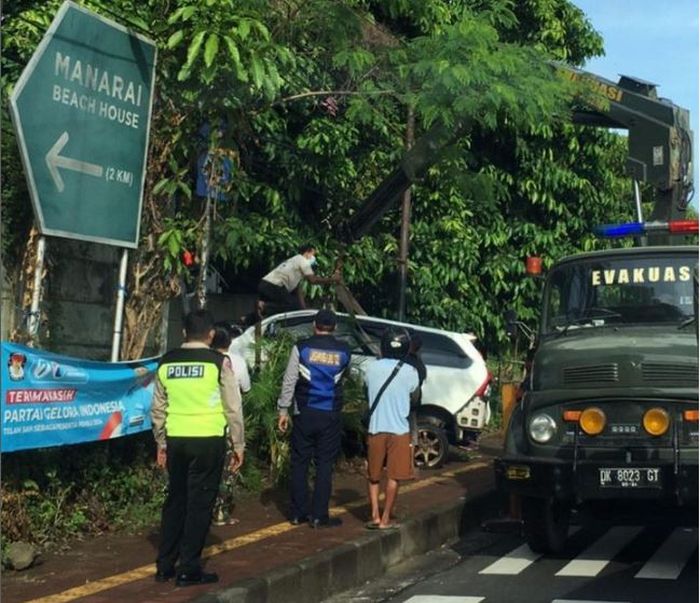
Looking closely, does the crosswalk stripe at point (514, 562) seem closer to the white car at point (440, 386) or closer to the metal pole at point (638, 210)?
the white car at point (440, 386)

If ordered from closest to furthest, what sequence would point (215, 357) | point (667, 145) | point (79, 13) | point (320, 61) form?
1. point (215, 357)
2. point (79, 13)
3. point (320, 61)
4. point (667, 145)

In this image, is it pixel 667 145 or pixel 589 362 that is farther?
pixel 667 145

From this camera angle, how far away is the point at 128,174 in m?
9.59

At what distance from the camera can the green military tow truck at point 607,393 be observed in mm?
8672

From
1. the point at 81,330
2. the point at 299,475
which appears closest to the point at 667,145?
the point at 299,475

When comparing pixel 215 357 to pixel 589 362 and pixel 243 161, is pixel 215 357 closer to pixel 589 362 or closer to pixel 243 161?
pixel 589 362

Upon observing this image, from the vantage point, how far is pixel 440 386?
1363cm

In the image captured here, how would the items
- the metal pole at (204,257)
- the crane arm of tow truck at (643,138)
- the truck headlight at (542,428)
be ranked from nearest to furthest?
the truck headlight at (542,428), the metal pole at (204,257), the crane arm of tow truck at (643,138)

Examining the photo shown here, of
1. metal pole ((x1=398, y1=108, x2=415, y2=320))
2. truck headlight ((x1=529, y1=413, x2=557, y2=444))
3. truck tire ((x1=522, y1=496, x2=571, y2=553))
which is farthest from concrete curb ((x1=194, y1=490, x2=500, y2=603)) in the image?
metal pole ((x1=398, y1=108, x2=415, y2=320))

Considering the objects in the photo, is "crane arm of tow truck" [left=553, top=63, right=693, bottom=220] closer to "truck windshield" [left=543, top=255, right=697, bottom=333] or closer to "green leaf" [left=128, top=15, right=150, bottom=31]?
"truck windshield" [left=543, top=255, right=697, bottom=333]

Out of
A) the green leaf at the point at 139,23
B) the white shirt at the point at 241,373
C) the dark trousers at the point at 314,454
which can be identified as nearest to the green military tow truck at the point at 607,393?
the dark trousers at the point at 314,454

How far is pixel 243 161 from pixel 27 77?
18.7ft

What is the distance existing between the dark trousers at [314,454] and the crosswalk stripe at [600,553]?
1.96 m

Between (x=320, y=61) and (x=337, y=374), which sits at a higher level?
(x=320, y=61)
